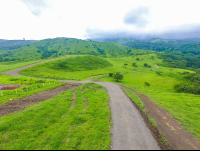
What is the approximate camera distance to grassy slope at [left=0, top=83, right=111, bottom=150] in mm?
10008

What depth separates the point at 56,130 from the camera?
39.3 ft

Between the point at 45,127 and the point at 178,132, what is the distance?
1711 cm

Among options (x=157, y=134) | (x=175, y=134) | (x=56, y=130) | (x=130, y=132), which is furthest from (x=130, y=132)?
(x=56, y=130)

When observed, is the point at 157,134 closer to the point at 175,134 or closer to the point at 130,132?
the point at 175,134

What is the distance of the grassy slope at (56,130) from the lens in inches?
394

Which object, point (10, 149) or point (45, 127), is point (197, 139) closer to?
point (45, 127)

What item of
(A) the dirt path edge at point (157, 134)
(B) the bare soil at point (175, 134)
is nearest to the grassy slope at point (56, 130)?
(A) the dirt path edge at point (157, 134)

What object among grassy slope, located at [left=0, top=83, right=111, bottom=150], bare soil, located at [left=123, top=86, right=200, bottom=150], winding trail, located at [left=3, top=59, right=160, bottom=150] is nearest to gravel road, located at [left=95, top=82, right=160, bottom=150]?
winding trail, located at [left=3, top=59, right=160, bottom=150]

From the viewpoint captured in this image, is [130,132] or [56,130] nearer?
[56,130]

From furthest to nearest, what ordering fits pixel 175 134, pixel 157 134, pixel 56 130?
pixel 175 134 → pixel 157 134 → pixel 56 130

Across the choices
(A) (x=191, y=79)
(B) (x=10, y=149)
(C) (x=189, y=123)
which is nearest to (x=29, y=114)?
(B) (x=10, y=149)

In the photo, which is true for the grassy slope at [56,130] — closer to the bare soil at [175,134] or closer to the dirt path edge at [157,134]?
the dirt path edge at [157,134]

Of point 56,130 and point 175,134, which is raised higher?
point 56,130

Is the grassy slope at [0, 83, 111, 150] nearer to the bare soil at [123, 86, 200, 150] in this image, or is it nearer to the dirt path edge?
the dirt path edge
